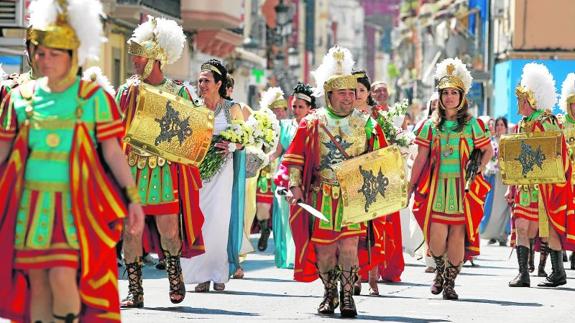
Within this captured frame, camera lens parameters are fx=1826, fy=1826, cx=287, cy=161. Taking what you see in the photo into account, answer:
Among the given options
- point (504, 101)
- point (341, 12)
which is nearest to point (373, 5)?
point (341, 12)

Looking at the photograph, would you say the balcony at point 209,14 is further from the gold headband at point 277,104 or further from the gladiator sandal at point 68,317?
the gladiator sandal at point 68,317

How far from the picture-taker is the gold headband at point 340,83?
12469 millimetres

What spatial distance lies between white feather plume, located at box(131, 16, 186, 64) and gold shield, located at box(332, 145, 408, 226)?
1.63 m

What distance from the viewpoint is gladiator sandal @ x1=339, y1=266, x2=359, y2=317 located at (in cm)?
1216

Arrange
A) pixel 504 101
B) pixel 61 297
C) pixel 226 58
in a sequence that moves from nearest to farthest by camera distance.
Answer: pixel 61 297 → pixel 504 101 → pixel 226 58

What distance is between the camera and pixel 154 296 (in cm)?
1391

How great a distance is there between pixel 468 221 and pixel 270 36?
5830cm

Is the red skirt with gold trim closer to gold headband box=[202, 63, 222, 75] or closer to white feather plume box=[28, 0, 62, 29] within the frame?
white feather plume box=[28, 0, 62, 29]

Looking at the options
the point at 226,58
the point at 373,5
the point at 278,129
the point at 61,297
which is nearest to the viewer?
the point at 61,297

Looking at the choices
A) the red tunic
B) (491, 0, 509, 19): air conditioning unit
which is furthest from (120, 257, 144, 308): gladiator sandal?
(491, 0, 509, 19): air conditioning unit

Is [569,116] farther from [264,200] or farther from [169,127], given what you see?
[264,200]

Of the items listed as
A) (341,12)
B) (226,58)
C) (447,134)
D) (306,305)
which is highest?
(341,12)

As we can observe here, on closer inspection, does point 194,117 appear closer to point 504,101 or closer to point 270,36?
point 504,101

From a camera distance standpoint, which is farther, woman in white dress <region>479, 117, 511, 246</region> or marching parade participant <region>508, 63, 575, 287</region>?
woman in white dress <region>479, 117, 511, 246</region>
